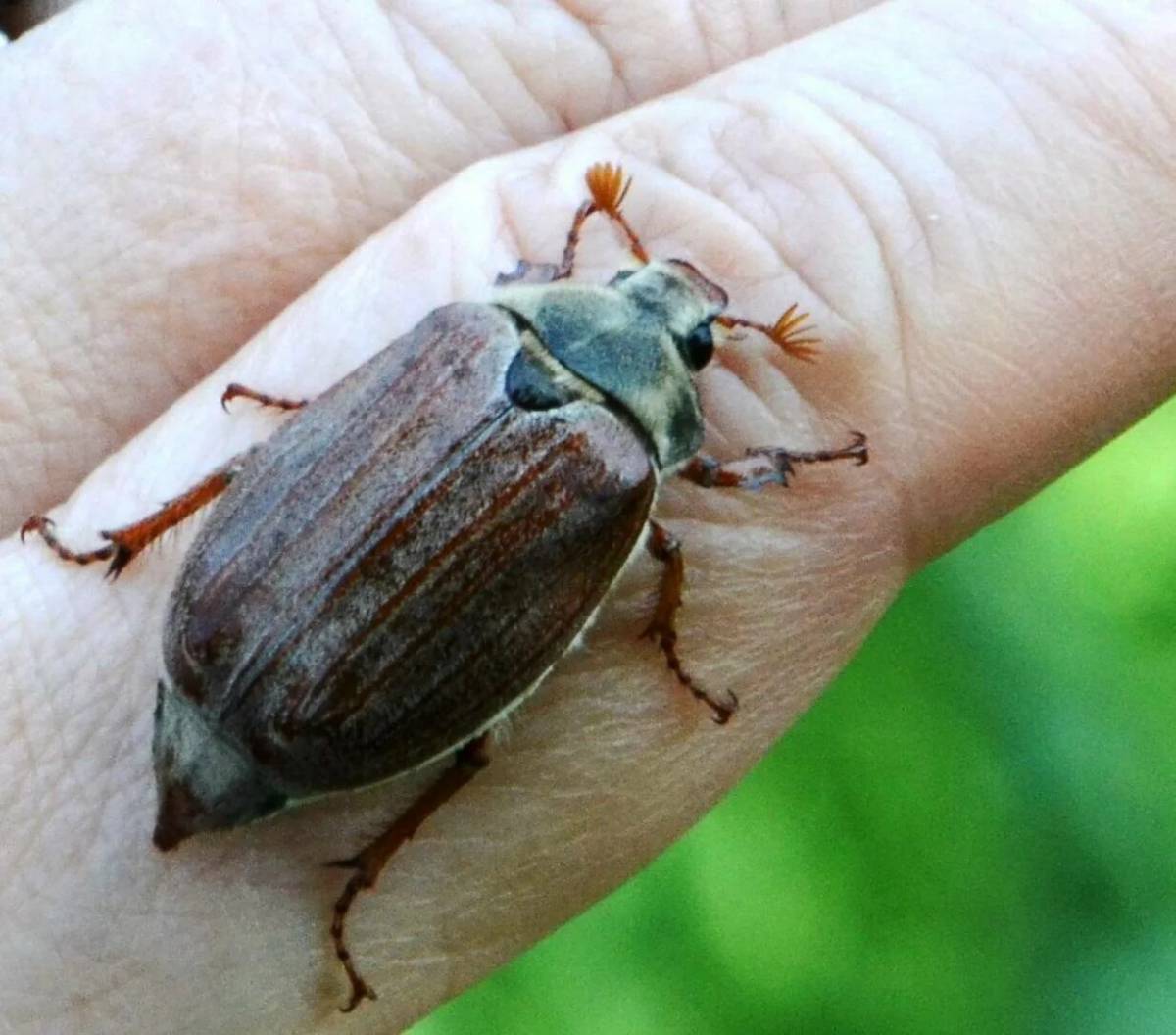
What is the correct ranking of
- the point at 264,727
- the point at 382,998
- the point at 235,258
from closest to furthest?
the point at 264,727, the point at 382,998, the point at 235,258

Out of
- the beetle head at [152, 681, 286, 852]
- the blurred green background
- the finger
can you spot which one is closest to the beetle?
the beetle head at [152, 681, 286, 852]

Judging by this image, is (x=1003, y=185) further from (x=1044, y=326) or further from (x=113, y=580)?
(x=113, y=580)

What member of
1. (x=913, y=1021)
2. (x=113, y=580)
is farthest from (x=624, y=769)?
(x=913, y=1021)

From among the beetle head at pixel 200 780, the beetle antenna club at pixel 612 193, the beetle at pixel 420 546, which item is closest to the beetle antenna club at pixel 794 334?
the beetle at pixel 420 546

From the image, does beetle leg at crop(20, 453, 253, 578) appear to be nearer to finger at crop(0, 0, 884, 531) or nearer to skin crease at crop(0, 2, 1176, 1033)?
skin crease at crop(0, 2, 1176, 1033)

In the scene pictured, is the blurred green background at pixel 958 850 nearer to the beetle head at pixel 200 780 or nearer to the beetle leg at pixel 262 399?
the beetle head at pixel 200 780

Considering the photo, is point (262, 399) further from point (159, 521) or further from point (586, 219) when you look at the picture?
point (586, 219)
